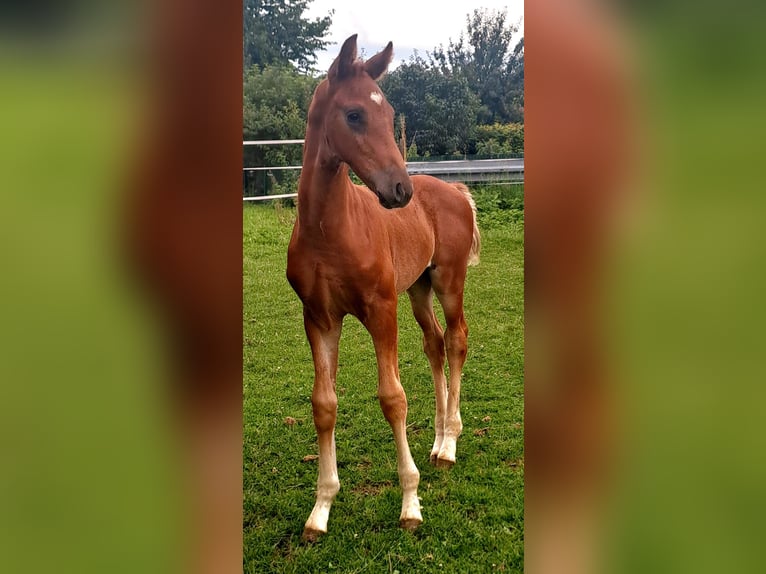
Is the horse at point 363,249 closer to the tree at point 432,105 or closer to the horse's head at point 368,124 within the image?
the horse's head at point 368,124

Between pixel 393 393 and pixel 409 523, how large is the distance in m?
0.61

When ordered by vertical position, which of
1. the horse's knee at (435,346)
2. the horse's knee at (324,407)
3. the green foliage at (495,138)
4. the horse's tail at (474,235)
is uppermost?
the green foliage at (495,138)

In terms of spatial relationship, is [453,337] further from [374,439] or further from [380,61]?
[380,61]

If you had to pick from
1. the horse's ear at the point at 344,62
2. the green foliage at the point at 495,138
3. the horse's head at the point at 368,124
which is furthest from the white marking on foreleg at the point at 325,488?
the green foliage at the point at 495,138

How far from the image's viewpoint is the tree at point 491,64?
3.72 meters

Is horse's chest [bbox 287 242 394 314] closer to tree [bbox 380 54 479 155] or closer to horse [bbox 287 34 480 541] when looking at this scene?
horse [bbox 287 34 480 541]

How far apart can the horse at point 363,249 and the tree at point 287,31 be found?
913mm

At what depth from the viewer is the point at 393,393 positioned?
2459 mm

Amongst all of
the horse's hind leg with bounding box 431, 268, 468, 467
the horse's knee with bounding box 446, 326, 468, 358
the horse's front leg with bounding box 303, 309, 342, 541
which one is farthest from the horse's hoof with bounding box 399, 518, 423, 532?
the horse's knee with bounding box 446, 326, 468, 358

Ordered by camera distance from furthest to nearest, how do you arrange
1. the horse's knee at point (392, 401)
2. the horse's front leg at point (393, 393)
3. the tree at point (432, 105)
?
the tree at point (432, 105)
the horse's knee at point (392, 401)
the horse's front leg at point (393, 393)

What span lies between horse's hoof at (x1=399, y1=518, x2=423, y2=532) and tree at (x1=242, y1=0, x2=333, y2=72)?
7.51 feet

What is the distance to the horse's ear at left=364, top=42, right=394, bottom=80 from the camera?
1.95m
